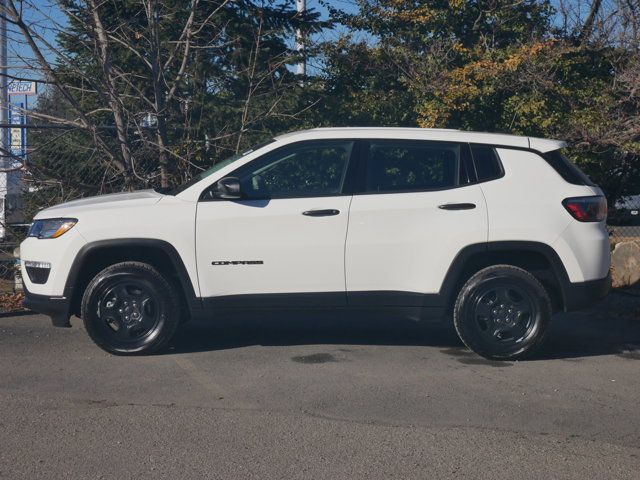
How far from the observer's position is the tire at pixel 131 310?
23.0ft

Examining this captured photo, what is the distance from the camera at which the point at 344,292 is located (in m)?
7.02

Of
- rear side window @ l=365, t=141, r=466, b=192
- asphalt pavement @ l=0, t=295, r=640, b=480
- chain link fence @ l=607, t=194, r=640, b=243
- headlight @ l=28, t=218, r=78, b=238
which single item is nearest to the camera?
asphalt pavement @ l=0, t=295, r=640, b=480

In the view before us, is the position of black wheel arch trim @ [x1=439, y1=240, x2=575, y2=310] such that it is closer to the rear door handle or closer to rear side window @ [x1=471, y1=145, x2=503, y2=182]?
the rear door handle

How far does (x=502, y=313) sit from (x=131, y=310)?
122 inches

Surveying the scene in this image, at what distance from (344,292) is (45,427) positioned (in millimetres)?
2689

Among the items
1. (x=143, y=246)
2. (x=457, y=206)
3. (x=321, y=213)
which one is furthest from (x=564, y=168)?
(x=143, y=246)

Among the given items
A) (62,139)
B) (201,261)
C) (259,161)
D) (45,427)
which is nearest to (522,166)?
(259,161)

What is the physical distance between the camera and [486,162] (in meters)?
7.16

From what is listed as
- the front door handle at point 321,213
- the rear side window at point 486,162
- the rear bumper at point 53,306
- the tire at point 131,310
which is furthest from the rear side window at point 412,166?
the rear bumper at point 53,306

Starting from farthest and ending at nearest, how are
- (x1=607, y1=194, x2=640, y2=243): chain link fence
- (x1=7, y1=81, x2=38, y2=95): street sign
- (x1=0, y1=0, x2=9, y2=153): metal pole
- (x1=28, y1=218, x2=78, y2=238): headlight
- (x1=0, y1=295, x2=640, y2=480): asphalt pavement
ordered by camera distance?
(x1=607, y1=194, x2=640, y2=243): chain link fence, (x1=7, y1=81, x2=38, y2=95): street sign, (x1=0, y1=0, x2=9, y2=153): metal pole, (x1=28, y1=218, x2=78, y2=238): headlight, (x1=0, y1=295, x2=640, y2=480): asphalt pavement

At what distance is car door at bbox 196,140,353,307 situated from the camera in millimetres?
6934

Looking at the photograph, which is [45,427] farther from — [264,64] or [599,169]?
[599,169]

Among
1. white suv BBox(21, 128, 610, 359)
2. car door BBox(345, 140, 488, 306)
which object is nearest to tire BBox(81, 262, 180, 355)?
white suv BBox(21, 128, 610, 359)

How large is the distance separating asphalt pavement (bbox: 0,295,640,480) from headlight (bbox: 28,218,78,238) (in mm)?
1035
